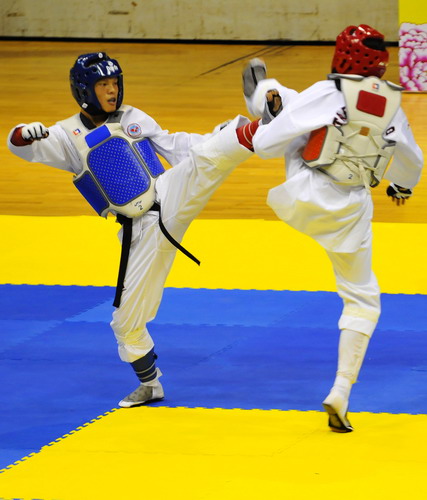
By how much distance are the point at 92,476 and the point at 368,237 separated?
1.58m

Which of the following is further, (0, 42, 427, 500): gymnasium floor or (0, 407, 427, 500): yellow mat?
(0, 42, 427, 500): gymnasium floor

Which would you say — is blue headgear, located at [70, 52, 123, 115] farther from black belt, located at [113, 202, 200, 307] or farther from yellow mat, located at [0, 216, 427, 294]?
yellow mat, located at [0, 216, 427, 294]

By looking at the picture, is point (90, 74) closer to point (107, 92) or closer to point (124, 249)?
point (107, 92)

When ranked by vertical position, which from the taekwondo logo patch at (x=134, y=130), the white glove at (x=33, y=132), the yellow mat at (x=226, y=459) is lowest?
the yellow mat at (x=226, y=459)

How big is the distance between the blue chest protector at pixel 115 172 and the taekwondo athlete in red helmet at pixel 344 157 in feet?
2.19

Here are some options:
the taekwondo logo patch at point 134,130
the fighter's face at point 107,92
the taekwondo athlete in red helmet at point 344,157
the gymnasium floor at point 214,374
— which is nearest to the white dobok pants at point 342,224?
the taekwondo athlete in red helmet at point 344,157

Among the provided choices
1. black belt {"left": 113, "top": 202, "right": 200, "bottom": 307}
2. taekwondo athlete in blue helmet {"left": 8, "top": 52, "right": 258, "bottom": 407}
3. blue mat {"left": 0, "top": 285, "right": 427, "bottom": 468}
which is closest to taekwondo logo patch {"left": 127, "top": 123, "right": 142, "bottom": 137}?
taekwondo athlete in blue helmet {"left": 8, "top": 52, "right": 258, "bottom": 407}

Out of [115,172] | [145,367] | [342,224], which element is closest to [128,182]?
[115,172]

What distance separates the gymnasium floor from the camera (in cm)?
435

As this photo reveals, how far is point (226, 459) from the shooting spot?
453 centimetres

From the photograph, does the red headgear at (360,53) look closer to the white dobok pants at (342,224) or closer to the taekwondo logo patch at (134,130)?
the white dobok pants at (342,224)

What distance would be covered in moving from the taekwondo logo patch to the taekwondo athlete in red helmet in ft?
2.17

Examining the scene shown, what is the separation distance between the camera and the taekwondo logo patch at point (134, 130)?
529cm

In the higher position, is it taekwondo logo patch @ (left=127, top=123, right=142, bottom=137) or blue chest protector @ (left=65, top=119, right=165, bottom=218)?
taekwondo logo patch @ (left=127, top=123, right=142, bottom=137)
